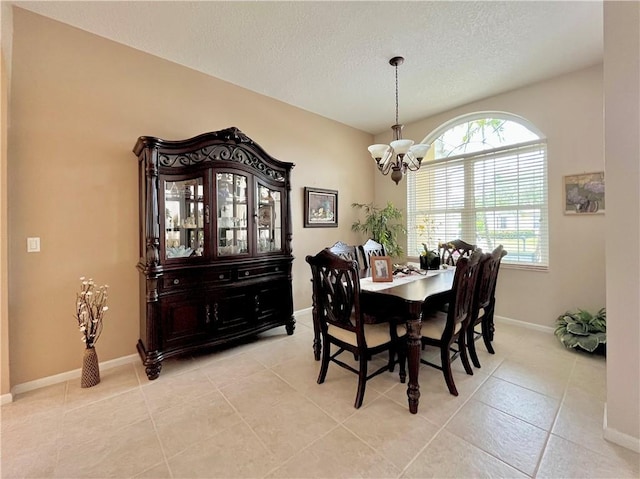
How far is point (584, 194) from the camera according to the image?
300 centimetres

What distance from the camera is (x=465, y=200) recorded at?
4.00 metres

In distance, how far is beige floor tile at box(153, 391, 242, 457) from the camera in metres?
1.66

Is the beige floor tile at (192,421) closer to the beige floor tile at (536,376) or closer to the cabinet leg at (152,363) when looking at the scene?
the cabinet leg at (152,363)

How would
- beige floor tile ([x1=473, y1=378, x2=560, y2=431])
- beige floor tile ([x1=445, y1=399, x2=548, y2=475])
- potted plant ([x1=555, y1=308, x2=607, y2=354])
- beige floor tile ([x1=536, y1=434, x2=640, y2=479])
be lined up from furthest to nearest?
potted plant ([x1=555, y1=308, x2=607, y2=354]), beige floor tile ([x1=473, y1=378, x2=560, y2=431]), beige floor tile ([x1=445, y1=399, x2=548, y2=475]), beige floor tile ([x1=536, y1=434, x2=640, y2=479])

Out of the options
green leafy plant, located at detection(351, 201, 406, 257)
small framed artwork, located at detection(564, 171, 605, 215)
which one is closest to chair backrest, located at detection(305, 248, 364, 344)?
green leafy plant, located at detection(351, 201, 406, 257)

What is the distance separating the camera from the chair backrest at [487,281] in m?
2.31

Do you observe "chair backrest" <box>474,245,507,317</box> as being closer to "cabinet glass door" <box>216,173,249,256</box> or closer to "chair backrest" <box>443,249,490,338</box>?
"chair backrest" <box>443,249,490,338</box>

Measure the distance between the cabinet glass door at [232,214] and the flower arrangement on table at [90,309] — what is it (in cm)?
106

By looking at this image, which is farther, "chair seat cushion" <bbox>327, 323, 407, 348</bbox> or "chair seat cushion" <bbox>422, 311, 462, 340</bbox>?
"chair seat cushion" <bbox>422, 311, 462, 340</bbox>

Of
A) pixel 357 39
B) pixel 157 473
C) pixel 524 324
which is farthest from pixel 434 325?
pixel 357 39

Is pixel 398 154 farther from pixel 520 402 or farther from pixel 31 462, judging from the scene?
pixel 31 462

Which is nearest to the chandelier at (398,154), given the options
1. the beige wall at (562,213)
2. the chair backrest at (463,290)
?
the chair backrest at (463,290)

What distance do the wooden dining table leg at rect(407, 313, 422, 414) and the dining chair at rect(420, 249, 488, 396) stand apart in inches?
11.2

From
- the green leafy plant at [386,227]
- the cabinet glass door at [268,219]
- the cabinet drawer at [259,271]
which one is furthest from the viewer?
the green leafy plant at [386,227]
